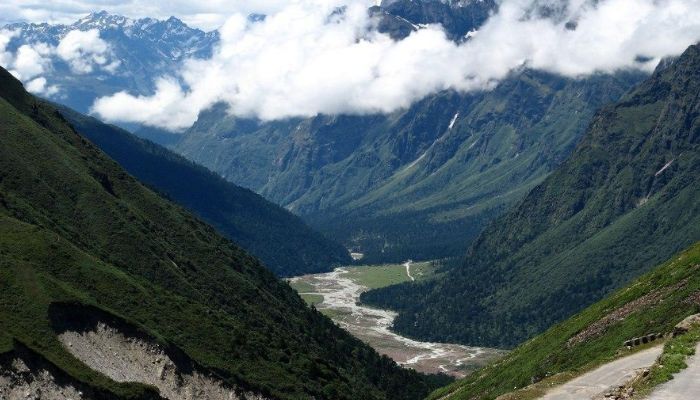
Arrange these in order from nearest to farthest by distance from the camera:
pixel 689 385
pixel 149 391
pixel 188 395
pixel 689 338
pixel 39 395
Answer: pixel 689 385 → pixel 689 338 → pixel 39 395 → pixel 149 391 → pixel 188 395

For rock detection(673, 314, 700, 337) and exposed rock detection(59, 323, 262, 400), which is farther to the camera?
exposed rock detection(59, 323, 262, 400)

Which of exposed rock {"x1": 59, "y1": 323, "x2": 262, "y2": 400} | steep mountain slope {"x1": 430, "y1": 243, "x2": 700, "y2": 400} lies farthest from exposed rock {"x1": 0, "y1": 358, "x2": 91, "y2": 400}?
steep mountain slope {"x1": 430, "y1": 243, "x2": 700, "y2": 400}

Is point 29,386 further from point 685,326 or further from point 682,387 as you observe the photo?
point 682,387

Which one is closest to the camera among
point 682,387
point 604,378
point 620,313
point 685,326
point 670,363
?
point 682,387

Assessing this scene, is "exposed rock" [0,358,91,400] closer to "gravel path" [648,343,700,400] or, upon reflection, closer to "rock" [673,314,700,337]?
"rock" [673,314,700,337]

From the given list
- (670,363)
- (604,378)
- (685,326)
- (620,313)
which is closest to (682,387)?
(670,363)

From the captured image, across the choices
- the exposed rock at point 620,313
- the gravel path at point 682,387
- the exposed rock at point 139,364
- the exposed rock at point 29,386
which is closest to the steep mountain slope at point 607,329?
the exposed rock at point 620,313

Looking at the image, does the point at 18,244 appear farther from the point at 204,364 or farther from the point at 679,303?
the point at 679,303

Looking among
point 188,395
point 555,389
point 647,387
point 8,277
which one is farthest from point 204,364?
point 647,387
